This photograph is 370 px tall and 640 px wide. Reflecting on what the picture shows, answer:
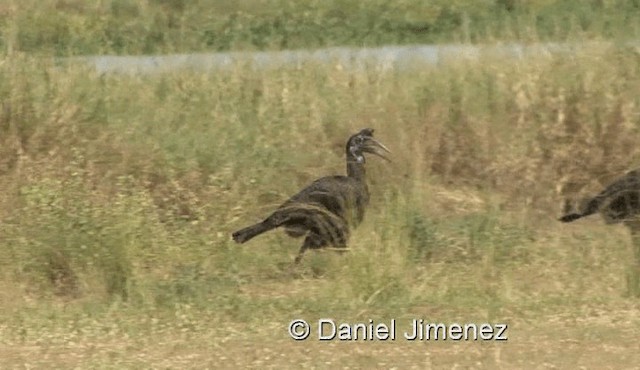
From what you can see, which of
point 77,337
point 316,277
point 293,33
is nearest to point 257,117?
point 316,277

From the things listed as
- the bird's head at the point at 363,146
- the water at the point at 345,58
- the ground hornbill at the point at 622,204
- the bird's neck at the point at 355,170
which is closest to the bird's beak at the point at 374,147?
the bird's head at the point at 363,146

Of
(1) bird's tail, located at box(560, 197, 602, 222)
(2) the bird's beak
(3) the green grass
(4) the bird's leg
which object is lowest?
(4) the bird's leg

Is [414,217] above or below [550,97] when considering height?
below

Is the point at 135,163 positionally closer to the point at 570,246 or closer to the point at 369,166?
the point at 369,166

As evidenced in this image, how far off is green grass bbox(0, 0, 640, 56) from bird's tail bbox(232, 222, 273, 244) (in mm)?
8647

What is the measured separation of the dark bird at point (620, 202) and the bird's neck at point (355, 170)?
140 cm

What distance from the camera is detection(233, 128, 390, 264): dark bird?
26.5 feet

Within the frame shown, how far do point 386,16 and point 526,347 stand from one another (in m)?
15.1

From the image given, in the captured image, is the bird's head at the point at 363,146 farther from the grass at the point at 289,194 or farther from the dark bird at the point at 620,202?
the dark bird at the point at 620,202

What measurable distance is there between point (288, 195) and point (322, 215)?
1.76 metres

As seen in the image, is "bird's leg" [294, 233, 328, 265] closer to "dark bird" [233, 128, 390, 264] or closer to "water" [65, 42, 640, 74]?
"dark bird" [233, 128, 390, 264]

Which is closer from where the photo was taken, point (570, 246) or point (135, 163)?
point (570, 246)

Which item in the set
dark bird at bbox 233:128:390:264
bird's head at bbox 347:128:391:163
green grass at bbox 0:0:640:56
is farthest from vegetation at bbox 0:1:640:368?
green grass at bbox 0:0:640:56

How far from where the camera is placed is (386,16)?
2102 cm
